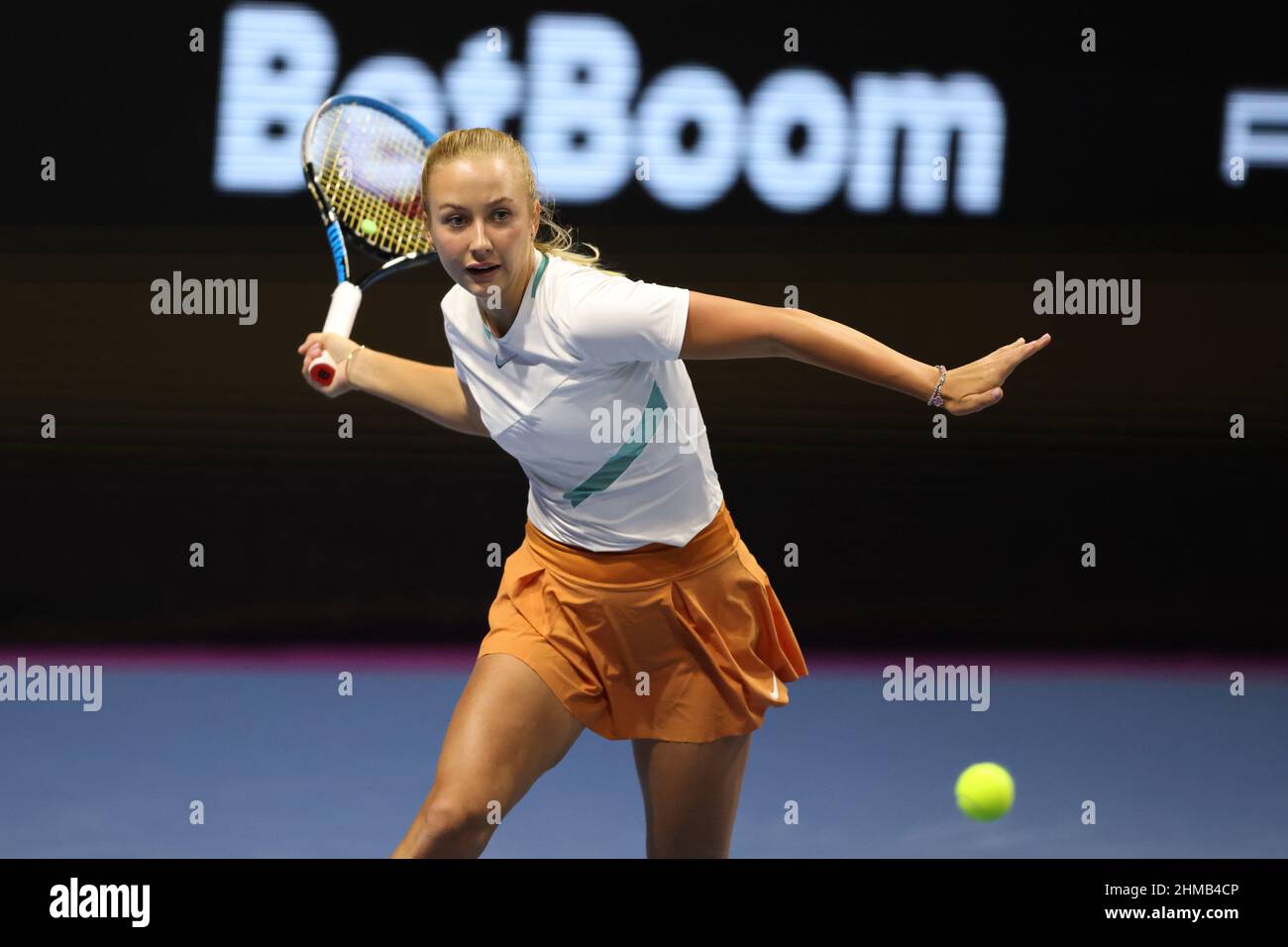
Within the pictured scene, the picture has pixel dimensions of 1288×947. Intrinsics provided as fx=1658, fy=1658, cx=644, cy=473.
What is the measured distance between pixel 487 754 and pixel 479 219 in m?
0.83

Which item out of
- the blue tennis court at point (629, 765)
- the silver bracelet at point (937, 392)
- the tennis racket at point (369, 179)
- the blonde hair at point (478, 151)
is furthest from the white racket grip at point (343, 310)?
the blue tennis court at point (629, 765)

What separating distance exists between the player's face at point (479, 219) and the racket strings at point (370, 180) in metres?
0.92

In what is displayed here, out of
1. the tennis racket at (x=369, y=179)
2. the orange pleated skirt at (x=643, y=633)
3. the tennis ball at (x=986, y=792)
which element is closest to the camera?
the orange pleated skirt at (x=643, y=633)

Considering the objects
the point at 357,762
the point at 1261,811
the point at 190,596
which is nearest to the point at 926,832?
the point at 1261,811

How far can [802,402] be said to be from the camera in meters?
6.12

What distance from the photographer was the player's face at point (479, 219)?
2.58m

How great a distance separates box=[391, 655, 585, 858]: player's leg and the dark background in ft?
10.8

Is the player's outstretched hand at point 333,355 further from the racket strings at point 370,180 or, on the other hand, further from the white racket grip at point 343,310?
the racket strings at point 370,180

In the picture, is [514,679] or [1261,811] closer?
[514,679]

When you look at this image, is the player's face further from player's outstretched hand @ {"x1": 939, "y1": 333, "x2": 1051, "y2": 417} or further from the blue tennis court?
the blue tennis court

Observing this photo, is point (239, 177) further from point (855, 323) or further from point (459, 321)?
point (459, 321)

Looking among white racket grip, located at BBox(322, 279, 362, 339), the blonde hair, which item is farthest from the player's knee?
white racket grip, located at BBox(322, 279, 362, 339)

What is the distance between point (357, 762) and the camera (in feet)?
16.2
